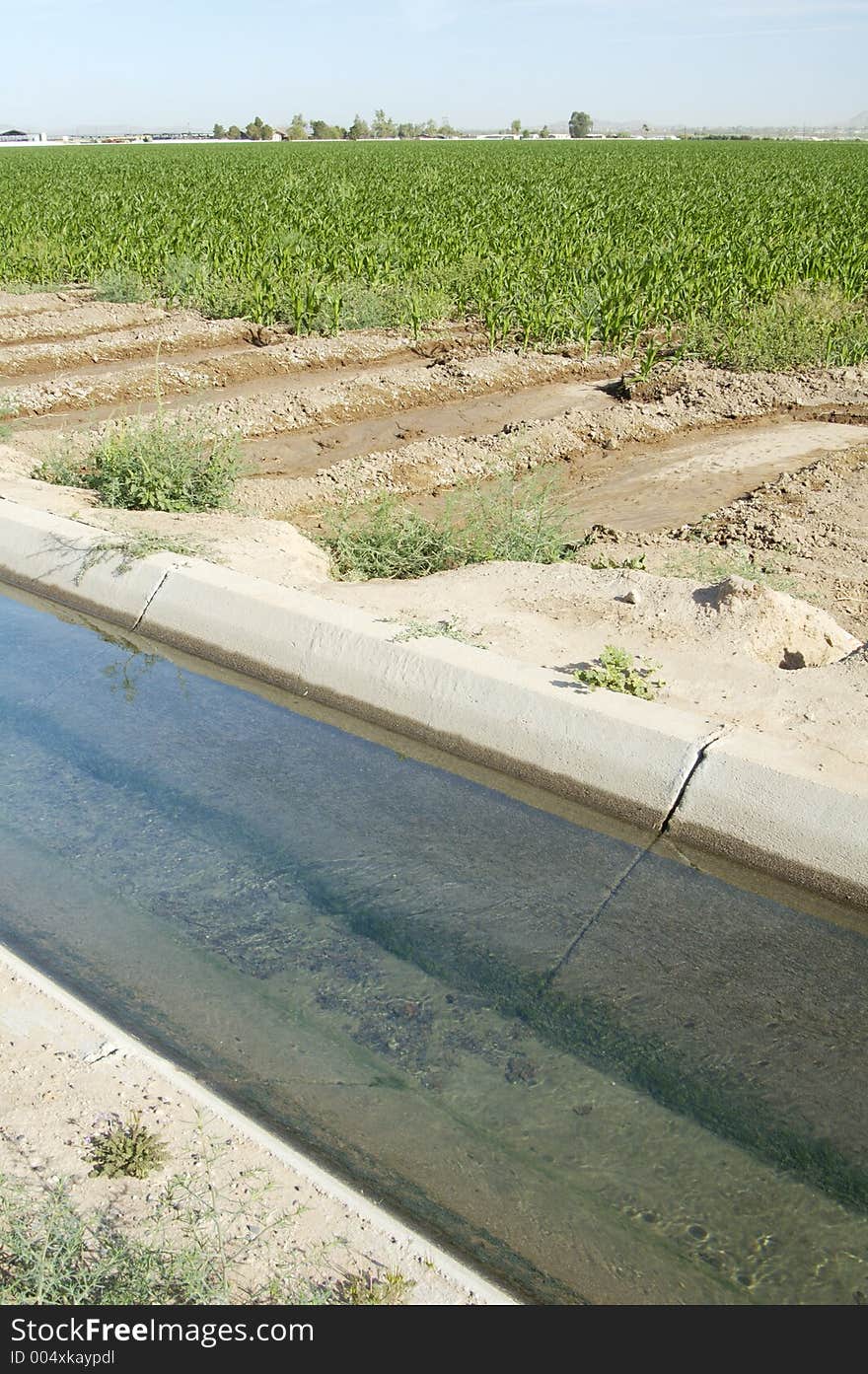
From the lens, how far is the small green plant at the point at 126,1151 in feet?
8.29

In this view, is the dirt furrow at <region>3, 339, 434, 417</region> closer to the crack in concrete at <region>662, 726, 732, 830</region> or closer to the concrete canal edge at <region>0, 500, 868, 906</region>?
the concrete canal edge at <region>0, 500, 868, 906</region>

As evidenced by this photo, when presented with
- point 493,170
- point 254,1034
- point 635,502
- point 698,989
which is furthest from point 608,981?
point 493,170

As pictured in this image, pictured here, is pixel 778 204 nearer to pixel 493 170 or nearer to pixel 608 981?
pixel 493 170

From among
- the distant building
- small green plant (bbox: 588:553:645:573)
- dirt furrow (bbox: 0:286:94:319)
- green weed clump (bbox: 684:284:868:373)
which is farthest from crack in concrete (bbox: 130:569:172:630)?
the distant building

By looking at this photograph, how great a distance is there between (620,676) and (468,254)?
14.2 metres

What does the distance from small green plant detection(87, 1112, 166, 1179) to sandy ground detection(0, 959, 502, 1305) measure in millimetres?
19

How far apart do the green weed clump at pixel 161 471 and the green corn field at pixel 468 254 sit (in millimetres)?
7371

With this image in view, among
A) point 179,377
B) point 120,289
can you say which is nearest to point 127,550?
point 179,377

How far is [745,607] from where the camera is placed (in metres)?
5.62

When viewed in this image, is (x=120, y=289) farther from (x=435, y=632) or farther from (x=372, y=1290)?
(x=372, y=1290)

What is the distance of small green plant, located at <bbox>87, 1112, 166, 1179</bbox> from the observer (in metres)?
2.53

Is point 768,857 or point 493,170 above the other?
point 493,170

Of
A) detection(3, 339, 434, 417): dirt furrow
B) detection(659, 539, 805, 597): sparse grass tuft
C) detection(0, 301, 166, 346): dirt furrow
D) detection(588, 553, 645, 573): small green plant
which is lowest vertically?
detection(659, 539, 805, 597): sparse grass tuft
